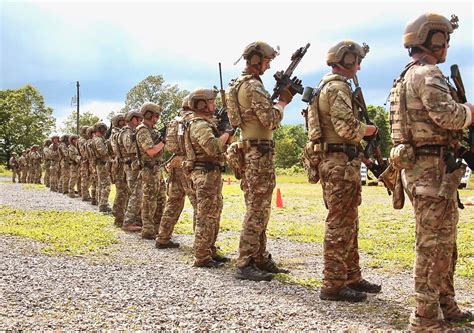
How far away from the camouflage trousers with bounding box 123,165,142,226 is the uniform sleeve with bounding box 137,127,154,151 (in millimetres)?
988

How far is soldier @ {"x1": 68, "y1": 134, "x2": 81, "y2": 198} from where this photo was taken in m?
20.2

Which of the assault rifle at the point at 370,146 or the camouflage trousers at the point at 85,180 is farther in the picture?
the camouflage trousers at the point at 85,180

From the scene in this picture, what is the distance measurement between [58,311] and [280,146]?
69961mm

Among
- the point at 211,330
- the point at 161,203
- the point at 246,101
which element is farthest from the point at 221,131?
the point at 211,330

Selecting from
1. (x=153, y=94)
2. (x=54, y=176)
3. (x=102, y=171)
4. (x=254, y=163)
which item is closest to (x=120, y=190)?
(x=102, y=171)

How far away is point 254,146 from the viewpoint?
6734 millimetres

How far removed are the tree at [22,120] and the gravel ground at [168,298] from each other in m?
58.3

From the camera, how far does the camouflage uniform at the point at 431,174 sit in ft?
14.5

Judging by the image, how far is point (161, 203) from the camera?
35.3 ft

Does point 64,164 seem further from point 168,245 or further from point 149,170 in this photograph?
point 168,245

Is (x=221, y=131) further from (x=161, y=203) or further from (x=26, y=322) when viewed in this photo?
(x=26, y=322)

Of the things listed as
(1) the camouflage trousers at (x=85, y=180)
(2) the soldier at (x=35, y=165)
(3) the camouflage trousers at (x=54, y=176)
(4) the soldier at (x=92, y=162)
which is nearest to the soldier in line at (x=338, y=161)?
(4) the soldier at (x=92, y=162)

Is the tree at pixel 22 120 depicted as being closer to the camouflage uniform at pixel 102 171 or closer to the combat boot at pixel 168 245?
the camouflage uniform at pixel 102 171

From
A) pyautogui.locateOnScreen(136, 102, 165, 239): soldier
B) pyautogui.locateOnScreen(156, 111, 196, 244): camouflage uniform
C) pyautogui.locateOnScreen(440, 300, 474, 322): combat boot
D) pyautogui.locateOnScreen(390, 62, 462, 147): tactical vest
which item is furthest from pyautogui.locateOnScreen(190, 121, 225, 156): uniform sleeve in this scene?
pyautogui.locateOnScreen(440, 300, 474, 322): combat boot
